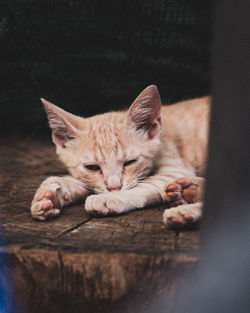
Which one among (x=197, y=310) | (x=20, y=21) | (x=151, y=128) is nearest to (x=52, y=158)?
(x=20, y=21)

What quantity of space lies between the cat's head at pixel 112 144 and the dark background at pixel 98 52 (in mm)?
1079

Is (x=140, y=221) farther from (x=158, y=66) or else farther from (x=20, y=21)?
(x=20, y=21)

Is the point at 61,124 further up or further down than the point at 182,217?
further up

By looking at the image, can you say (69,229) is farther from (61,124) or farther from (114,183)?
(61,124)

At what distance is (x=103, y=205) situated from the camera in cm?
123

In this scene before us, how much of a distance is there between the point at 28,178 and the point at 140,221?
3.66ft

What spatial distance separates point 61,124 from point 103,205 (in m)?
0.63

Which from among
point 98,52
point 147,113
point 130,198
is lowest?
point 130,198

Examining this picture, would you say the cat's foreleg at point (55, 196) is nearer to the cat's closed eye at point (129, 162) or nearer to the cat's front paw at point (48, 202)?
the cat's front paw at point (48, 202)

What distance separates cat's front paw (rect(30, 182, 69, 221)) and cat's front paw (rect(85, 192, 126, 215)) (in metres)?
0.15

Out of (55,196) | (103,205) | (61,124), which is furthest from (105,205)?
(61,124)

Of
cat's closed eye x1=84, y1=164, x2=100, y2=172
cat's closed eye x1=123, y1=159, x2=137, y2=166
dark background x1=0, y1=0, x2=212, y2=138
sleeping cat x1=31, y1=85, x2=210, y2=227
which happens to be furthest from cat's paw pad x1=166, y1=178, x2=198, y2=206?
dark background x1=0, y1=0, x2=212, y2=138

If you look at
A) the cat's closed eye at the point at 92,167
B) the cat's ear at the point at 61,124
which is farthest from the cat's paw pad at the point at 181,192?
the cat's ear at the point at 61,124

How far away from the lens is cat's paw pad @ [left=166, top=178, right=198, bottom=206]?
1.30 meters
